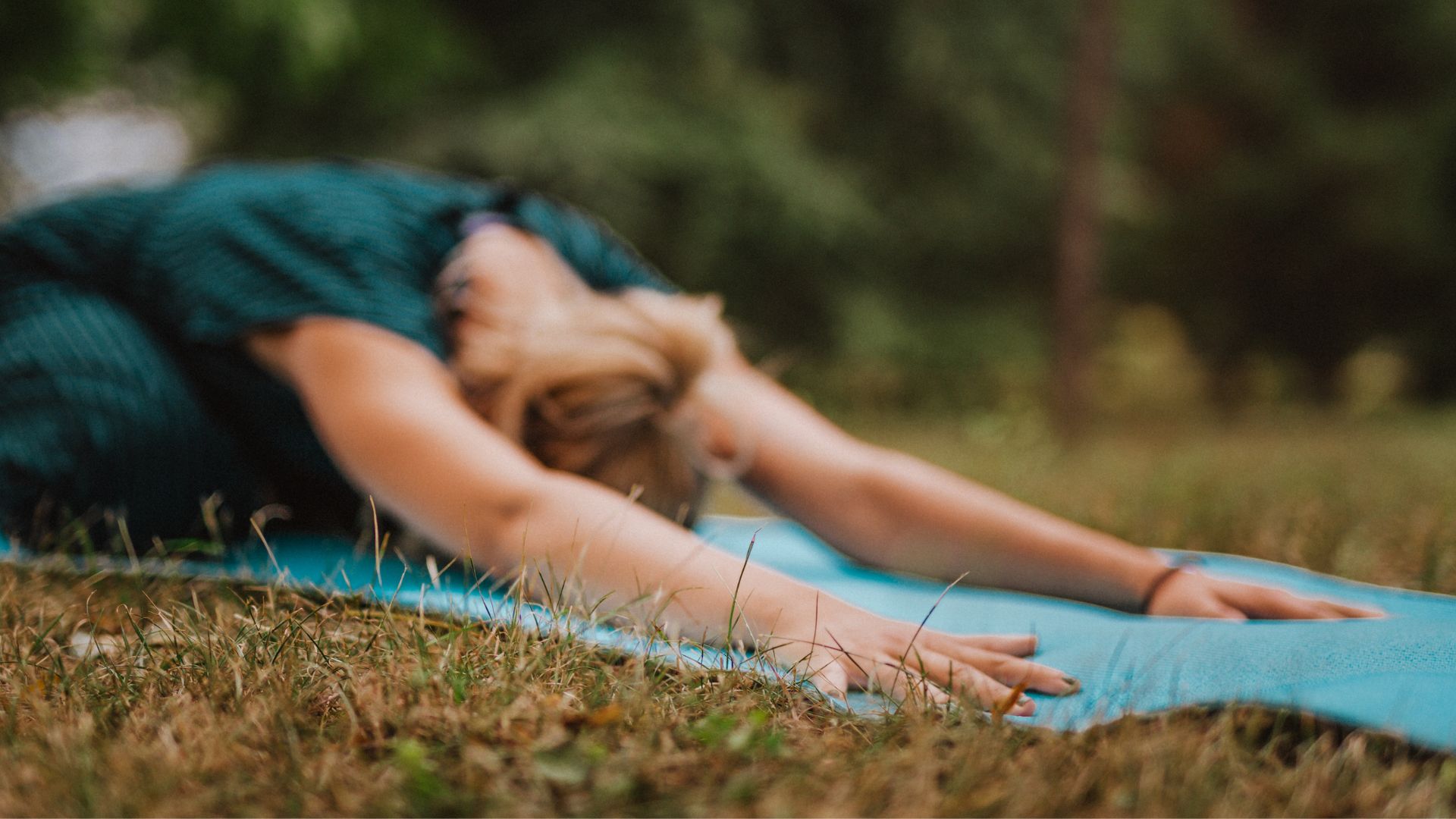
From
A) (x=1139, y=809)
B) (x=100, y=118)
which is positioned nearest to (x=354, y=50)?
(x=100, y=118)

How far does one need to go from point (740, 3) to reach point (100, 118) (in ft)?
15.0

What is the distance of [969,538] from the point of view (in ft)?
5.61

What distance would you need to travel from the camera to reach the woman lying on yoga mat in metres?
1.32

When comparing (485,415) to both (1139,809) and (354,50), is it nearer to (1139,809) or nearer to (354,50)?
(1139,809)

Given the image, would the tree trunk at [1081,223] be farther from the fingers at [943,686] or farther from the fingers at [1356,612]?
the fingers at [943,686]

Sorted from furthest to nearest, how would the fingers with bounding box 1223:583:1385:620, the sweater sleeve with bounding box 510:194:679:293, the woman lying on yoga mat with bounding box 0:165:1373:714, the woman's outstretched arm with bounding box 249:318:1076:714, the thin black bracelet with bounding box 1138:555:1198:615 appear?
the sweater sleeve with bounding box 510:194:679:293 → the thin black bracelet with bounding box 1138:555:1198:615 → the fingers with bounding box 1223:583:1385:620 → the woman lying on yoga mat with bounding box 0:165:1373:714 → the woman's outstretched arm with bounding box 249:318:1076:714

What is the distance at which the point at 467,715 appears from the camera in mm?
905

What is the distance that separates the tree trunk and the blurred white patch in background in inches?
212

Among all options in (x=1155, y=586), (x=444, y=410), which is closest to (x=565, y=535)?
(x=444, y=410)

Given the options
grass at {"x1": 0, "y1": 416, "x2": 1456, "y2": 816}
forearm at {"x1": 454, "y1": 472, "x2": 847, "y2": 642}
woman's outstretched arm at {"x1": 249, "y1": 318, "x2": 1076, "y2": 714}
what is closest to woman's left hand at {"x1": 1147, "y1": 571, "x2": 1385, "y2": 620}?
woman's outstretched arm at {"x1": 249, "y1": 318, "x2": 1076, "y2": 714}

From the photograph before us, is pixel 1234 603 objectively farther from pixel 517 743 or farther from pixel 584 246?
pixel 584 246

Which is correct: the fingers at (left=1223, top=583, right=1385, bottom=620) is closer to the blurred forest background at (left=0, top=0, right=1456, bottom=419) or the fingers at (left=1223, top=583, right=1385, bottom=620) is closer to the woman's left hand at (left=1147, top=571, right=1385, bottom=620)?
the woman's left hand at (left=1147, top=571, right=1385, bottom=620)

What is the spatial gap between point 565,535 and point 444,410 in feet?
0.93

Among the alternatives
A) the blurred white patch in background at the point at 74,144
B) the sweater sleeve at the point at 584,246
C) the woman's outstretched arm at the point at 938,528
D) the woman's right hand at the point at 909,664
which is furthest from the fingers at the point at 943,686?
the blurred white patch in background at the point at 74,144
